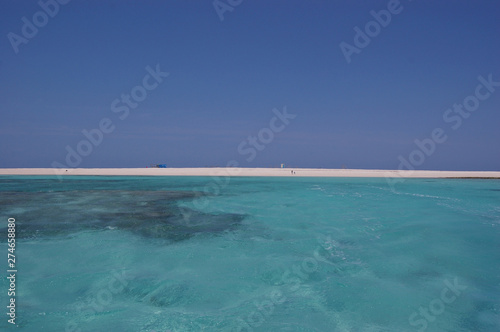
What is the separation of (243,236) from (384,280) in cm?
411

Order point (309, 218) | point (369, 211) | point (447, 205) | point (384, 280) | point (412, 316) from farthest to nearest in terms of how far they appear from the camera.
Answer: point (447, 205), point (369, 211), point (309, 218), point (384, 280), point (412, 316)

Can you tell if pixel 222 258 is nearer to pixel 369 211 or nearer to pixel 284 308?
pixel 284 308

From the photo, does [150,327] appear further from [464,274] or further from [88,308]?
[464,274]

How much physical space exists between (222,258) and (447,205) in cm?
1422

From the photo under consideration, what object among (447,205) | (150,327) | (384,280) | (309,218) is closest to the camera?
(150,327)

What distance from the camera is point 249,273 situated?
6.31 meters

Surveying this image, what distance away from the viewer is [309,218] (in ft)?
40.4

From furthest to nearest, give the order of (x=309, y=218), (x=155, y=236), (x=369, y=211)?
1. (x=369, y=211)
2. (x=309, y=218)
3. (x=155, y=236)

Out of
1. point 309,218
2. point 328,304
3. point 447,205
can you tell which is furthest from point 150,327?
point 447,205

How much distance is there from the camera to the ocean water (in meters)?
4.50

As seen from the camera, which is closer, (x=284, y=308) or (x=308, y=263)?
(x=284, y=308)

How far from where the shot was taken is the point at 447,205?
16203 millimetres

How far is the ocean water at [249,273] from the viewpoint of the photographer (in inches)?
177

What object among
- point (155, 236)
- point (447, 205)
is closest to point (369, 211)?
point (447, 205)
